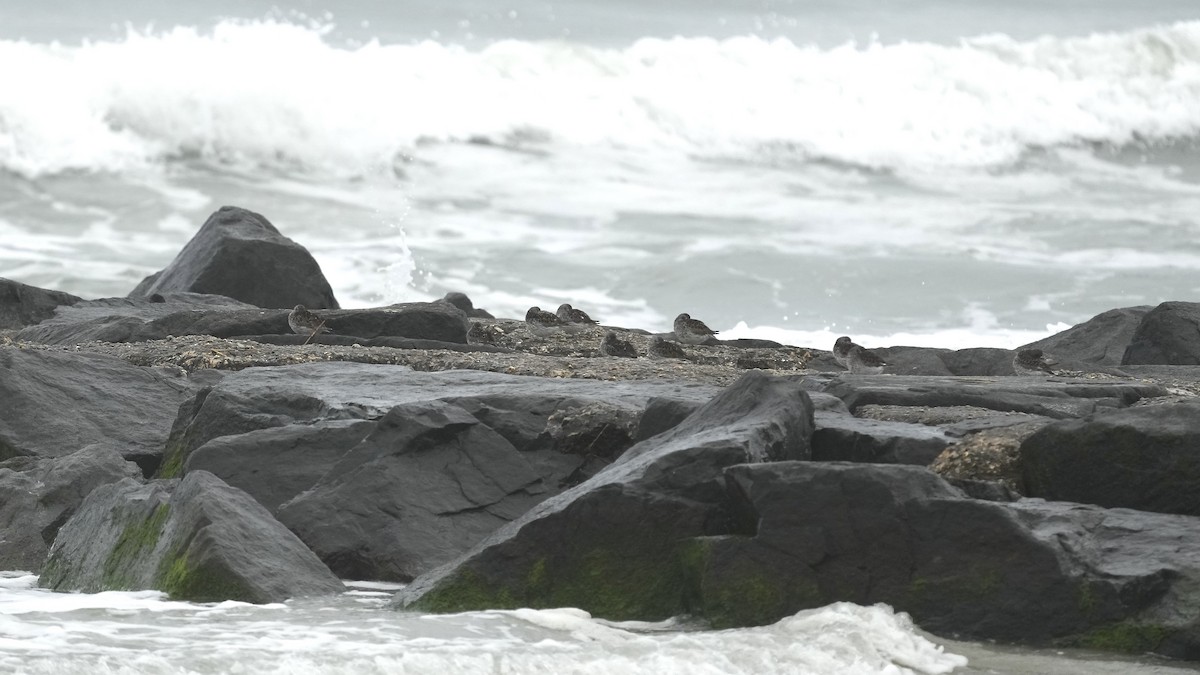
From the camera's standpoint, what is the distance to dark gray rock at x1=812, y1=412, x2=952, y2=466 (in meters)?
7.35

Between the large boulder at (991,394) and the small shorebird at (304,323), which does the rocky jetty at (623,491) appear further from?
the small shorebird at (304,323)

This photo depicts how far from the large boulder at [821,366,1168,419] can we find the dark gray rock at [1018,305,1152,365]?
7024 millimetres

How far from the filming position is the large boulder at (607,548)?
253 inches

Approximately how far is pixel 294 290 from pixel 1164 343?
9.41 m

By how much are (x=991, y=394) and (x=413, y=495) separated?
141 inches

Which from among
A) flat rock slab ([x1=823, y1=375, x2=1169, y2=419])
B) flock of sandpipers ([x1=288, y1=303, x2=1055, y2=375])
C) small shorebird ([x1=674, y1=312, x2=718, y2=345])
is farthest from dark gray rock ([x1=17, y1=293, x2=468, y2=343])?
flat rock slab ([x1=823, y1=375, x2=1169, y2=419])

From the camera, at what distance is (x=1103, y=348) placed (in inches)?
663

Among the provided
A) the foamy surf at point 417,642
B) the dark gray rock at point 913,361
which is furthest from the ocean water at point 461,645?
the dark gray rock at point 913,361

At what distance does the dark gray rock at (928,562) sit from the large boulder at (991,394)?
2.56 meters

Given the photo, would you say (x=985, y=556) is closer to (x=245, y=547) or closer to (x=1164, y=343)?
(x=245, y=547)

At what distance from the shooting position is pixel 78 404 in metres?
10.1

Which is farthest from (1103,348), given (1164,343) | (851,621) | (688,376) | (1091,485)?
(851,621)

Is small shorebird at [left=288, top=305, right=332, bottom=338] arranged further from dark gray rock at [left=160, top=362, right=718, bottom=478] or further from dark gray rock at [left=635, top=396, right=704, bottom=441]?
dark gray rock at [left=635, top=396, right=704, bottom=441]

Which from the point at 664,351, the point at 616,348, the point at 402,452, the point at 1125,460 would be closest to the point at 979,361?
the point at 664,351
